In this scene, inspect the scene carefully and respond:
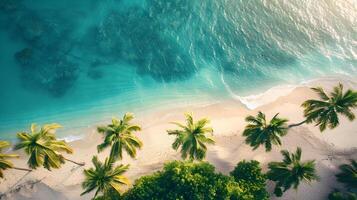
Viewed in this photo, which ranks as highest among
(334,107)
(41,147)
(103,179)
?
(334,107)

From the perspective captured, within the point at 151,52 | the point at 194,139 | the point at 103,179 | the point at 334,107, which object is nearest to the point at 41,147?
the point at 103,179

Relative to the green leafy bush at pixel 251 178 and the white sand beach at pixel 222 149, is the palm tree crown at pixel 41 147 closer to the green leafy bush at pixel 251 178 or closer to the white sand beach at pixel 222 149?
the white sand beach at pixel 222 149

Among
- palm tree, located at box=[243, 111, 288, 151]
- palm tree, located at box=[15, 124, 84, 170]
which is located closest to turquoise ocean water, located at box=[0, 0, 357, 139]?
palm tree, located at box=[15, 124, 84, 170]

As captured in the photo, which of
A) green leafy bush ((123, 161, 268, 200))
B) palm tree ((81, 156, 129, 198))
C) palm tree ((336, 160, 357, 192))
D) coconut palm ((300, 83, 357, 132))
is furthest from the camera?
palm tree ((336, 160, 357, 192))

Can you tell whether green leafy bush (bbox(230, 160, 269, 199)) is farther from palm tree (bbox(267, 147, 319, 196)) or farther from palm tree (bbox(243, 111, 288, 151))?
palm tree (bbox(243, 111, 288, 151))

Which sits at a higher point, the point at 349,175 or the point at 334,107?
the point at 334,107

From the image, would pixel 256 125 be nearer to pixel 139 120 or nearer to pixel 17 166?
pixel 139 120

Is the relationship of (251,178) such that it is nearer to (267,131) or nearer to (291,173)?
(291,173)
